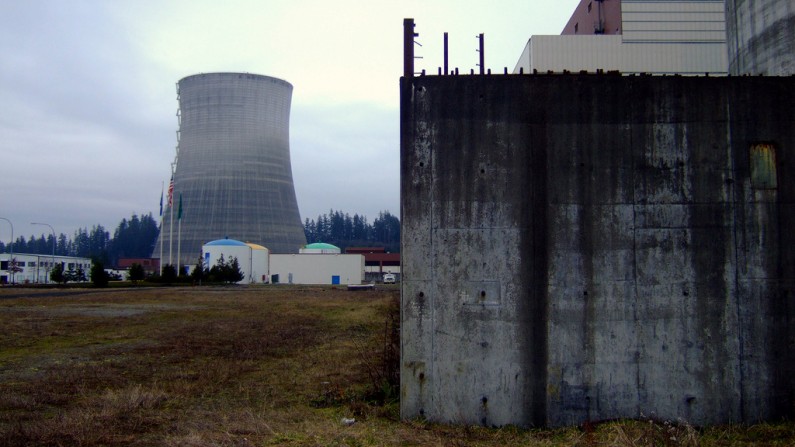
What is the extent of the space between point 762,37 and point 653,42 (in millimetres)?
24034

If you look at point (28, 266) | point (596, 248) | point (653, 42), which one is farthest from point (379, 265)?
point (596, 248)

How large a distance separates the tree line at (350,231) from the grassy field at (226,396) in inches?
5060

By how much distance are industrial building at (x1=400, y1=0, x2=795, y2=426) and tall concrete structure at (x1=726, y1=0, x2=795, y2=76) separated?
72.8 inches

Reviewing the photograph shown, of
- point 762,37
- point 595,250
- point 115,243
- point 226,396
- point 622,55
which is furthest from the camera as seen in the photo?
point 115,243

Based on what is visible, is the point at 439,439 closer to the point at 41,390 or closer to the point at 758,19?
the point at 41,390

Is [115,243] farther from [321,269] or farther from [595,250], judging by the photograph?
[595,250]

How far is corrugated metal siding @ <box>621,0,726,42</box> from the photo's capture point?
1143 inches

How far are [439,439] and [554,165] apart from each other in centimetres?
243

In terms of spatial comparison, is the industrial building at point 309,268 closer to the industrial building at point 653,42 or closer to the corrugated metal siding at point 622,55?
the corrugated metal siding at point 622,55

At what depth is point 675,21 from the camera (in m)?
29.2

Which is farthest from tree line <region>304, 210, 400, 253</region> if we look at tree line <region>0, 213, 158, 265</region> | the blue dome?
the blue dome

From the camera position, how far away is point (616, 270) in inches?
211

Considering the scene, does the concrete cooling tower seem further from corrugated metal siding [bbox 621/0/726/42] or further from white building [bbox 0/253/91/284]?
corrugated metal siding [bbox 621/0/726/42]

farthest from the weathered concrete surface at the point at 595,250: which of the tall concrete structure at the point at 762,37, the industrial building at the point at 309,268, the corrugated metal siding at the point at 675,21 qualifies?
the industrial building at the point at 309,268
